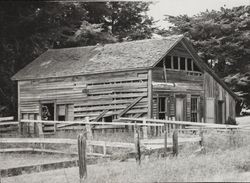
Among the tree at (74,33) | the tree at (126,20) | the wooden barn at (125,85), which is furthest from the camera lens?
the tree at (126,20)

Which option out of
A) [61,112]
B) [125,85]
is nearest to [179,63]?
[125,85]

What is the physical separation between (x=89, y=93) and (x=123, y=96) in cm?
248

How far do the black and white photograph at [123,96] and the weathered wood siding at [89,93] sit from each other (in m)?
0.06

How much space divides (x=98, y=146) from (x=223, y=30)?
26561 mm

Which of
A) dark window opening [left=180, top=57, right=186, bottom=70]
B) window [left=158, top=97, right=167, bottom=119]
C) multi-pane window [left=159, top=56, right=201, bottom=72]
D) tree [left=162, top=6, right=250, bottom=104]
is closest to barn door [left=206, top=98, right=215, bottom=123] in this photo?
multi-pane window [left=159, top=56, right=201, bottom=72]

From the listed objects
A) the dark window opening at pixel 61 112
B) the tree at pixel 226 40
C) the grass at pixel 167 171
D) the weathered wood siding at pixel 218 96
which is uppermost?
the tree at pixel 226 40

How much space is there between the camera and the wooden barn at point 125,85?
26.6 metres

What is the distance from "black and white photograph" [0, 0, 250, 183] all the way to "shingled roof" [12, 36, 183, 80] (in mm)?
86

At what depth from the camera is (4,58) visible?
37.9 metres

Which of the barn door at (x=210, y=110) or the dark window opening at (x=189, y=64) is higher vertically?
the dark window opening at (x=189, y=64)

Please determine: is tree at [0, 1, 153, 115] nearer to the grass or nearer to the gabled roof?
the gabled roof

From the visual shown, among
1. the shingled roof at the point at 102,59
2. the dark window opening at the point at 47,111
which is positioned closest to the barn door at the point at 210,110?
the shingled roof at the point at 102,59

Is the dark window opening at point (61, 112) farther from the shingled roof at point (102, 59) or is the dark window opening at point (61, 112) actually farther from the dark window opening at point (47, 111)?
the shingled roof at point (102, 59)

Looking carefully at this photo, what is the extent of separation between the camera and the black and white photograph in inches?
445
